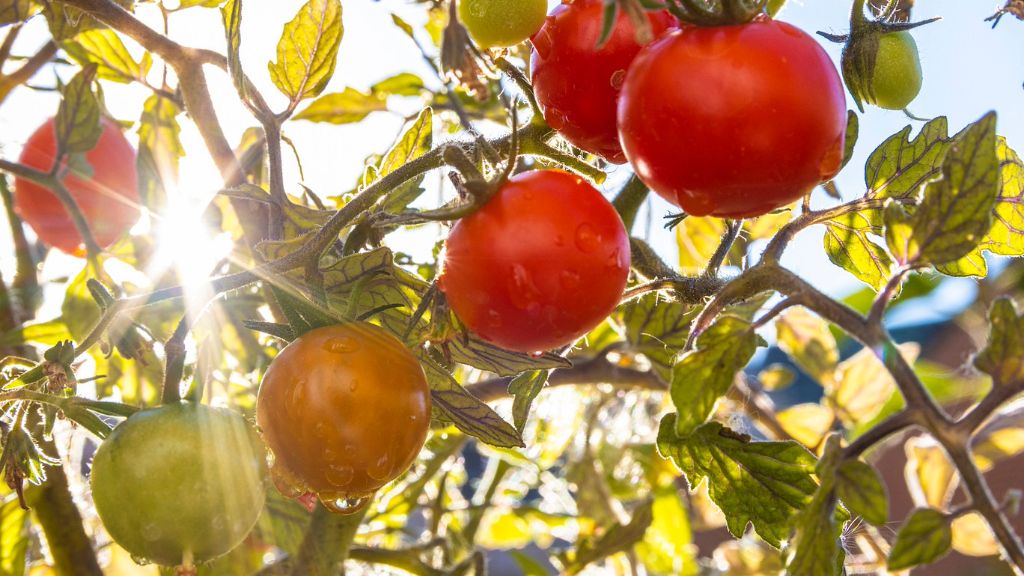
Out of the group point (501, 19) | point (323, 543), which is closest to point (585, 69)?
point (501, 19)

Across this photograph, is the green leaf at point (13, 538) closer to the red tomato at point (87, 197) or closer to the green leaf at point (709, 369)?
the red tomato at point (87, 197)

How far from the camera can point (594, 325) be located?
54cm

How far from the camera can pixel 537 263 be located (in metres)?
0.52

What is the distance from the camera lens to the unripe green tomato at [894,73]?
25.3 inches

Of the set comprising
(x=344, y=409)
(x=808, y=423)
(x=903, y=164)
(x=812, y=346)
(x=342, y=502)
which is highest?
(x=903, y=164)

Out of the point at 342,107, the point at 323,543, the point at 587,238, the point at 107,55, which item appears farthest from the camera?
the point at 342,107

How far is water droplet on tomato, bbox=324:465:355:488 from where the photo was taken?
1.86 feet

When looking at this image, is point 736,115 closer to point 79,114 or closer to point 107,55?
point 79,114

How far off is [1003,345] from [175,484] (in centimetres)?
47

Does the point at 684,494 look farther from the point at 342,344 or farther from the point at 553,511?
the point at 342,344

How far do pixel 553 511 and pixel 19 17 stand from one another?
1210 mm

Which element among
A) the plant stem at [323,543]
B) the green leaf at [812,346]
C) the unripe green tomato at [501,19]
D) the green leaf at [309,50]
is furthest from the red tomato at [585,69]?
the green leaf at [812,346]

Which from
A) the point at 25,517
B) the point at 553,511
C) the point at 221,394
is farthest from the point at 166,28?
the point at 553,511

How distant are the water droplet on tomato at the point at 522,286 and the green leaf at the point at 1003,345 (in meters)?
0.23
